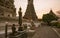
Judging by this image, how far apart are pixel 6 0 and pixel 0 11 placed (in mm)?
5065

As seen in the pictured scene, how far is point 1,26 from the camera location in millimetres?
13594

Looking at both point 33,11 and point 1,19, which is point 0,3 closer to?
point 1,19

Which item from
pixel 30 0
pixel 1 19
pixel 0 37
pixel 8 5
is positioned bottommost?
pixel 0 37

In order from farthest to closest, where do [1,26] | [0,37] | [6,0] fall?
[6,0] < [1,26] < [0,37]

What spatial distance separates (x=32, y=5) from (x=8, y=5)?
3130cm

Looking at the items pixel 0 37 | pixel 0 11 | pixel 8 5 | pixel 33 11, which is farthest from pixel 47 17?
pixel 0 37

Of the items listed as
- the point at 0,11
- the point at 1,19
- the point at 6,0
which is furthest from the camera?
the point at 6,0

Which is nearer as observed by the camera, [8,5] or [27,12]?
[8,5]

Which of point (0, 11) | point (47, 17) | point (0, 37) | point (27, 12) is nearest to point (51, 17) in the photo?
point (47, 17)

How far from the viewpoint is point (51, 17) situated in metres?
55.6

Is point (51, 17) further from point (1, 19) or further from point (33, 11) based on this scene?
point (1, 19)

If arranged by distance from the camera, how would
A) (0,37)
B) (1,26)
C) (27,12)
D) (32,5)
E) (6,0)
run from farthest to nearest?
(32,5) → (27,12) → (6,0) → (1,26) → (0,37)

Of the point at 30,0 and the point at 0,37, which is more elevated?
the point at 30,0

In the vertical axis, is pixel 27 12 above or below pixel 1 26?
above
